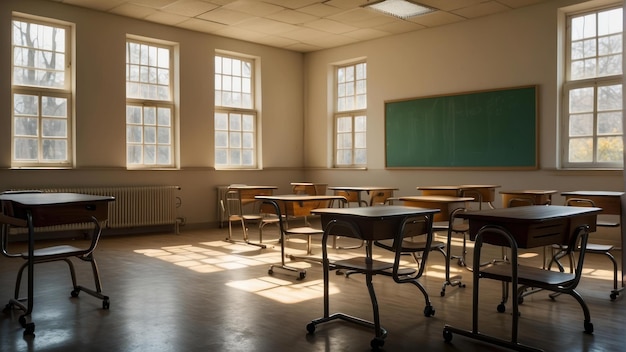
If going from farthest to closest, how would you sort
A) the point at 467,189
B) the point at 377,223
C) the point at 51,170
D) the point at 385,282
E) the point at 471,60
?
the point at 471,60 < the point at 51,170 < the point at 467,189 < the point at 385,282 < the point at 377,223

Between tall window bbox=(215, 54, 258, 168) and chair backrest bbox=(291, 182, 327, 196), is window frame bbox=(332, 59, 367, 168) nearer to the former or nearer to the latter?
tall window bbox=(215, 54, 258, 168)

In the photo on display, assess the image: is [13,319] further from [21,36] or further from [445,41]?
[445,41]

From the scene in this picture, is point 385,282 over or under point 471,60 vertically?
under

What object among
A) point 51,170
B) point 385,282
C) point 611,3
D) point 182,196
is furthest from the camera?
point 182,196

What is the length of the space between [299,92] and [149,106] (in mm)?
3119

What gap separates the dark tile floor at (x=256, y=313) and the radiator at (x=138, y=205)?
6.77ft

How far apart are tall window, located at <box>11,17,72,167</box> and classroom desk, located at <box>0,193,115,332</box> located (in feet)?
12.4

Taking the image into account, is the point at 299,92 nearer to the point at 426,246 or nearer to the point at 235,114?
the point at 235,114

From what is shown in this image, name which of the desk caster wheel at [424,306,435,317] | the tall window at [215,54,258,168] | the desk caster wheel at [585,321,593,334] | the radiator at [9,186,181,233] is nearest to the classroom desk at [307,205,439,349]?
the desk caster wheel at [424,306,435,317]

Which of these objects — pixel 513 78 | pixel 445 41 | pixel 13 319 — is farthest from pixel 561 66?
pixel 13 319

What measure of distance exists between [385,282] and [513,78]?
13.9 feet

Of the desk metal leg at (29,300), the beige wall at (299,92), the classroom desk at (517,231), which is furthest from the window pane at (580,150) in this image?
the desk metal leg at (29,300)

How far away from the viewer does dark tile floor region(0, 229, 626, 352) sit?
2982mm

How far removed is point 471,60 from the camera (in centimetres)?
784
